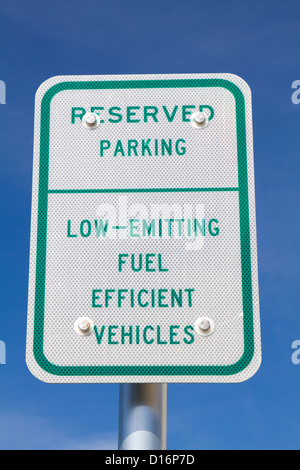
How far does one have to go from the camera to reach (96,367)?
1.50 m

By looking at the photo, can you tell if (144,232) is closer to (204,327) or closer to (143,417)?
(204,327)

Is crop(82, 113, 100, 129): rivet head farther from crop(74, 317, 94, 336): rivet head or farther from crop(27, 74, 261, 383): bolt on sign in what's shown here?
crop(74, 317, 94, 336): rivet head

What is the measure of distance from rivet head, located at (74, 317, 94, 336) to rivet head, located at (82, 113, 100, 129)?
564 millimetres

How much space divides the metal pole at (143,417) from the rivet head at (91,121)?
2.42ft

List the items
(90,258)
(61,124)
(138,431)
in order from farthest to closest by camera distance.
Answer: (61,124), (90,258), (138,431)

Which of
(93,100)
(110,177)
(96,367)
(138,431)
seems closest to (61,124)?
(93,100)

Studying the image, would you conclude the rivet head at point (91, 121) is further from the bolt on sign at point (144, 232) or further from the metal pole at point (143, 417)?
the metal pole at point (143, 417)

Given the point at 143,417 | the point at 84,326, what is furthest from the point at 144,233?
the point at 143,417

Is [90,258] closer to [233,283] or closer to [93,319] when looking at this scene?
[93,319]

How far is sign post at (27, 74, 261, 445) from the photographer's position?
152cm

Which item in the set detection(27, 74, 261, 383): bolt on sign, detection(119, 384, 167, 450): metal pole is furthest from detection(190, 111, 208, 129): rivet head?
detection(119, 384, 167, 450): metal pole

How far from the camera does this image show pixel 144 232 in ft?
5.24

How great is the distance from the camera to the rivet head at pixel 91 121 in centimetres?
172

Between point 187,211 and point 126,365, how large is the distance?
44 cm
